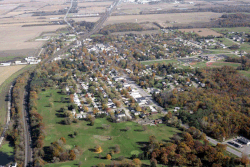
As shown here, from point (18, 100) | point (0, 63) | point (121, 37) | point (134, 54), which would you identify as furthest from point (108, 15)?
point (18, 100)

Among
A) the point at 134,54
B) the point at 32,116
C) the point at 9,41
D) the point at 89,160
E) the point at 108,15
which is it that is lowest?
the point at 89,160

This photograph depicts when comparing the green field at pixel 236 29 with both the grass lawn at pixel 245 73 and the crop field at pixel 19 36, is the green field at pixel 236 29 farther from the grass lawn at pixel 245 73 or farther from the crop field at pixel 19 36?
the crop field at pixel 19 36

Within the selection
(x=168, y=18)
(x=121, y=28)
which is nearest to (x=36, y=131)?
(x=121, y=28)

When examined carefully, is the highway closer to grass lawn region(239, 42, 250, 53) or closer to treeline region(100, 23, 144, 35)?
treeline region(100, 23, 144, 35)

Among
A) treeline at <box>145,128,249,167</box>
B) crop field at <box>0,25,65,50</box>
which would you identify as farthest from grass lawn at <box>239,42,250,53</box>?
crop field at <box>0,25,65,50</box>

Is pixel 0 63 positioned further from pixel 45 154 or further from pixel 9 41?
pixel 45 154
